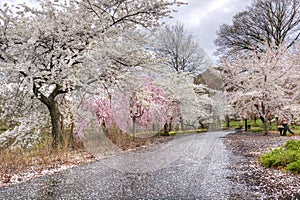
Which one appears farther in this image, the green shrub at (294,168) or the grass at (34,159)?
the grass at (34,159)

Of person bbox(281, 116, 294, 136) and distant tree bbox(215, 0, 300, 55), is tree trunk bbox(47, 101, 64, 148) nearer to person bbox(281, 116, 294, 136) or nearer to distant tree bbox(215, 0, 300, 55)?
person bbox(281, 116, 294, 136)

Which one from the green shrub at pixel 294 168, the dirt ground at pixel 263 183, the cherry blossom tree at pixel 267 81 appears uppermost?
the cherry blossom tree at pixel 267 81

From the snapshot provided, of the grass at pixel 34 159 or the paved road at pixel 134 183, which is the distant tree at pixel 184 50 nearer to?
the grass at pixel 34 159

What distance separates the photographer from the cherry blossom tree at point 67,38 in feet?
21.3

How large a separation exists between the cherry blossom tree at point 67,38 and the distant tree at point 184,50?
35.4 feet

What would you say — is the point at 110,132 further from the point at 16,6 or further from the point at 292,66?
the point at 292,66

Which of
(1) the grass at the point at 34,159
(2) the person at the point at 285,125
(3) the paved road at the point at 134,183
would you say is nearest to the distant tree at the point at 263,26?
(2) the person at the point at 285,125

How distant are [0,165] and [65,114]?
3.31m

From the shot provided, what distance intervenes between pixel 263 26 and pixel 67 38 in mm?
15772

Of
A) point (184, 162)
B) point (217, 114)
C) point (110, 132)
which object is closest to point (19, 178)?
point (184, 162)

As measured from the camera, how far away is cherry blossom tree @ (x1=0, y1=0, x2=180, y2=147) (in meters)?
6.50

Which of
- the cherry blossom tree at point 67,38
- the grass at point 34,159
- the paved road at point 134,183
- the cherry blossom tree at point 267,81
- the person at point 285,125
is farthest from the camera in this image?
the cherry blossom tree at point 267,81

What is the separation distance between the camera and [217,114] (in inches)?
823

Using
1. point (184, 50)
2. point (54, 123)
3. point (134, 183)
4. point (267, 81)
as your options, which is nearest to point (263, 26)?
point (184, 50)
